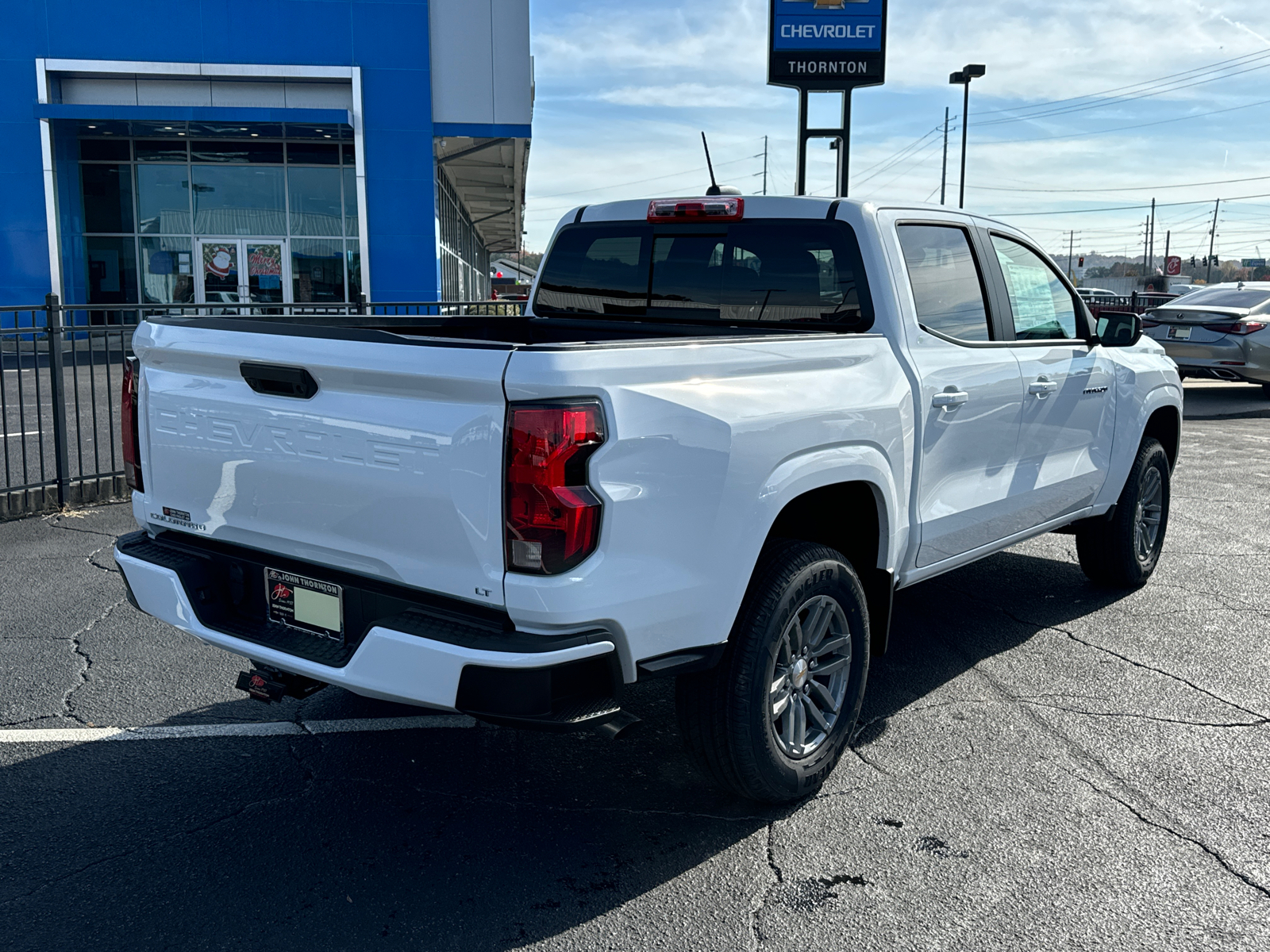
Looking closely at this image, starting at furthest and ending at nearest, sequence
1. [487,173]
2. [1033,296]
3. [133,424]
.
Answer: [487,173]
[1033,296]
[133,424]

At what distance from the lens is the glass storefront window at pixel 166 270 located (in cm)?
2489

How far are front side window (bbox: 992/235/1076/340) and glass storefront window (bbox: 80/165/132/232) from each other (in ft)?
79.1

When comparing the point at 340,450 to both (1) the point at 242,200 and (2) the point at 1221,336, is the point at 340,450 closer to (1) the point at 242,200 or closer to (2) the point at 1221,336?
(2) the point at 1221,336

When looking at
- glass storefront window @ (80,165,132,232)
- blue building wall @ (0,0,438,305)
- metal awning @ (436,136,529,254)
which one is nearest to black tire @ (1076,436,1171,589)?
blue building wall @ (0,0,438,305)

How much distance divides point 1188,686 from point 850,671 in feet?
6.34

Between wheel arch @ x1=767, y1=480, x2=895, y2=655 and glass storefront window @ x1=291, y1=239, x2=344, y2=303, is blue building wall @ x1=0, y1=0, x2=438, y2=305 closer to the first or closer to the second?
glass storefront window @ x1=291, y1=239, x2=344, y2=303

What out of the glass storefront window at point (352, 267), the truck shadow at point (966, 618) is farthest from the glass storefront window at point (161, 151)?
the truck shadow at point (966, 618)

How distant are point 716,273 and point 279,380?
1966 millimetres

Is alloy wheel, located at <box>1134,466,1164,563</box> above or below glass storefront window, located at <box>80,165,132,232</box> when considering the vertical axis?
below

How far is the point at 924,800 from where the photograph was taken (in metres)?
3.69

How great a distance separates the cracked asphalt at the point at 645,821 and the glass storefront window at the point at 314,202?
2126cm

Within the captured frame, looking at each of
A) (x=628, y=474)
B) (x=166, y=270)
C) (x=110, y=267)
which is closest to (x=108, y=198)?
(x=110, y=267)

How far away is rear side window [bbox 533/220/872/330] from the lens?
422cm

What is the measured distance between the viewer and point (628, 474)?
2.83 meters
